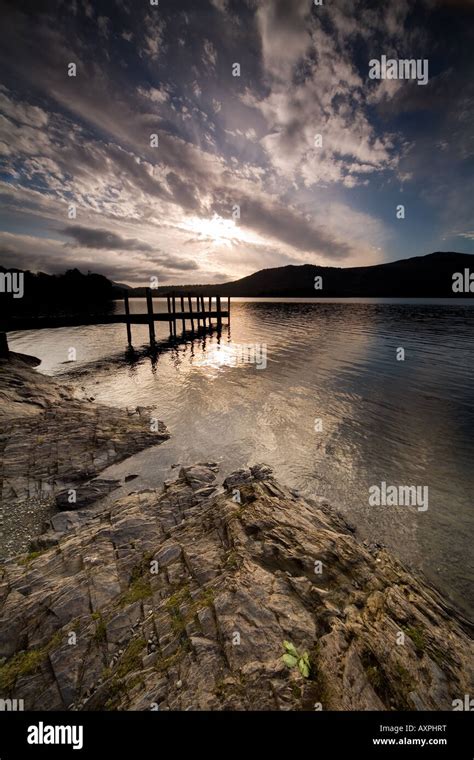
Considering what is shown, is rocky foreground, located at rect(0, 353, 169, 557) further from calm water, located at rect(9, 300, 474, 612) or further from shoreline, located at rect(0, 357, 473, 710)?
shoreline, located at rect(0, 357, 473, 710)

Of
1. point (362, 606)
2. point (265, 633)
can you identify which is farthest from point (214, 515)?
point (362, 606)

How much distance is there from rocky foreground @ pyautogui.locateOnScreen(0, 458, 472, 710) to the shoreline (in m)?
0.02

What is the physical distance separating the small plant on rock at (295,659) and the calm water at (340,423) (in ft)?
17.4

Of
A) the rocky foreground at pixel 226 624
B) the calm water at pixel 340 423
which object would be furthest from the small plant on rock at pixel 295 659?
the calm water at pixel 340 423

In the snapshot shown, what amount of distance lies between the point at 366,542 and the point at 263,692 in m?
5.95

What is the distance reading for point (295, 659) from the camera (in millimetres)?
3674

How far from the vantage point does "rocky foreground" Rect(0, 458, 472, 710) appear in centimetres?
349

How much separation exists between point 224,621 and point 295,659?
1.09 metres

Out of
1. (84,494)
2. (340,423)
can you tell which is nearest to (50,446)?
(84,494)

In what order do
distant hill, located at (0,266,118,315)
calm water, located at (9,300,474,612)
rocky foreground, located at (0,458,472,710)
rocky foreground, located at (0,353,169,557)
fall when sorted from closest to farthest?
rocky foreground, located at (0,458,472,710)
rocky foreground, located at (0,353,169,557)
calm water, located at (9,300,474,612)
distant hill, located at (0,266,118,315)

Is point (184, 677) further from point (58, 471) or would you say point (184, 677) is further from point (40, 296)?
point (40, 296)

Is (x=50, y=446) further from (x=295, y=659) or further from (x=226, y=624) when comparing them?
(x=295, y=659)

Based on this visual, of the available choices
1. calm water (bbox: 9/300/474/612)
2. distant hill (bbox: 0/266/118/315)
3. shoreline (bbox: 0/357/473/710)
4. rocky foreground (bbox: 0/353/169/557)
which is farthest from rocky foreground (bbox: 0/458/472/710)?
distant hill (bbox: 0/266/118/315)

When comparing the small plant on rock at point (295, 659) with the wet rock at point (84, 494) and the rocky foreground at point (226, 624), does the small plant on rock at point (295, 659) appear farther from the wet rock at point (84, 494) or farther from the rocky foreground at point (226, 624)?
the wet rock at point (84, 494)
